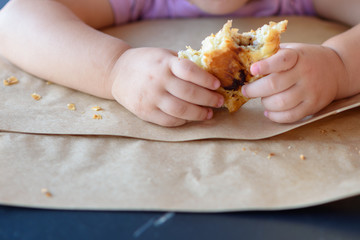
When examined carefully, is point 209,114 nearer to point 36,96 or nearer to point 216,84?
point 216,84

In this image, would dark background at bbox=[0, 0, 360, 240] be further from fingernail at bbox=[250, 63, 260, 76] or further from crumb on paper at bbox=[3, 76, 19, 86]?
crumb on paper at bbox=[3, 76, 19, 86]

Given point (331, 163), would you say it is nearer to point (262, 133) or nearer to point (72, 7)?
point (262, 133)

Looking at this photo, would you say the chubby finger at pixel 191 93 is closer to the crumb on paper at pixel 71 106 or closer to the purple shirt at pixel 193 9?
the crumb on paper at pixel 71 106

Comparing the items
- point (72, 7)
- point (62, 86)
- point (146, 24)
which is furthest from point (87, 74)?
point (146, 24)

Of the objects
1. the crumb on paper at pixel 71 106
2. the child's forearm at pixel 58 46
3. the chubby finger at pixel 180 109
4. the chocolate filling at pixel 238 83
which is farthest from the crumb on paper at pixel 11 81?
the chocolate filling at pixel 238 83

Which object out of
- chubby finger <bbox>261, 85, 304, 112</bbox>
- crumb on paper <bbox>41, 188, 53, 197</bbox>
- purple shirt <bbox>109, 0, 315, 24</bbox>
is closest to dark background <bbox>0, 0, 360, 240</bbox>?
crumb on paper <bbox>41, 188, 53, 197</bbox>

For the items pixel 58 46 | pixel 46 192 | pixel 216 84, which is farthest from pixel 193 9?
pixel 46 192
